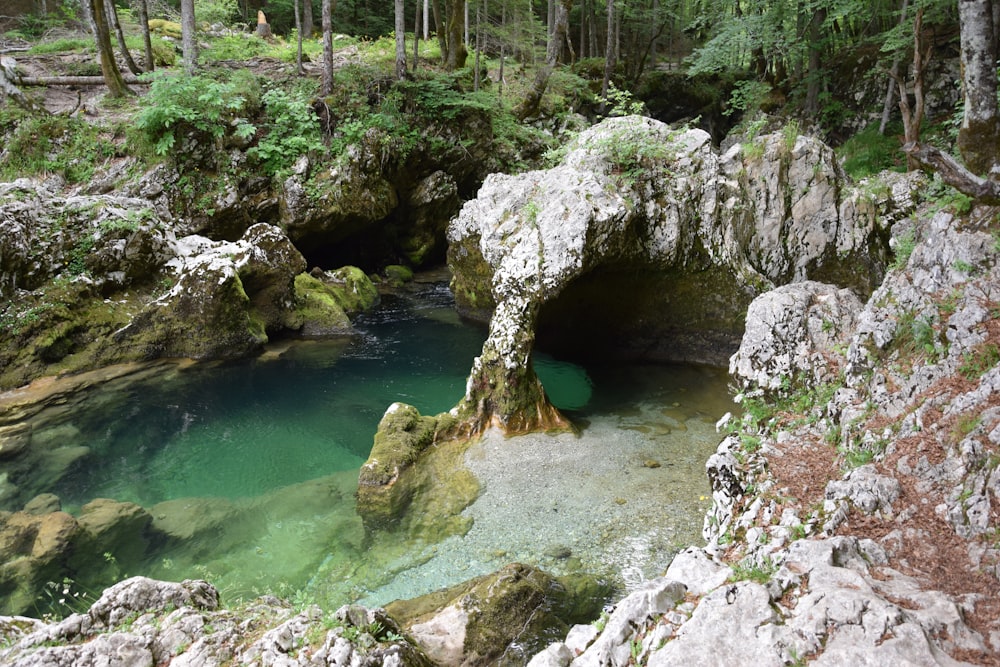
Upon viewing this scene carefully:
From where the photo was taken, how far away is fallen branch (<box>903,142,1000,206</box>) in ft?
21.3

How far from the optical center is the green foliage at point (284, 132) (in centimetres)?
1881

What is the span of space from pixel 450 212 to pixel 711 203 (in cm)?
1306

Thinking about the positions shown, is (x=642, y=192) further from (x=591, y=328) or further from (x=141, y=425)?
(x=141, y=425)

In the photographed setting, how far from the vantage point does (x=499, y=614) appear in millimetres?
5695

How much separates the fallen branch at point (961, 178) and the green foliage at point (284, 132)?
17393 mm

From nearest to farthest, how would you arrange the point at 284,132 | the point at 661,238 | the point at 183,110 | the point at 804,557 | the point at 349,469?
1. the point at 804,557
2. the point at 349,469
3. the point at 661,238
4. the point at 183,110
5. the point at 284,132

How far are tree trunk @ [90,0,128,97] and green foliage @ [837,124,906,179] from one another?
76.8ft

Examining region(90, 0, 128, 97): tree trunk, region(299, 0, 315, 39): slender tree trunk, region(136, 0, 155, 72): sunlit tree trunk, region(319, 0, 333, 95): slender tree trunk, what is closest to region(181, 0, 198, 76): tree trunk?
region(90, 0, 128, 97): tree trunk

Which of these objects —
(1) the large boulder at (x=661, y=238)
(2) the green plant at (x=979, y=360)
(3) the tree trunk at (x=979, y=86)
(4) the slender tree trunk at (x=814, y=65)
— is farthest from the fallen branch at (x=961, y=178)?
(4) the slender tree trunk at (x=814, y=65)

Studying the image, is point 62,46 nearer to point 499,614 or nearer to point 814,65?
point 499,614

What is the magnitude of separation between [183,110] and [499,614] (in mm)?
17784

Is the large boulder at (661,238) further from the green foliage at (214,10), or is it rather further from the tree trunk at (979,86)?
the green foliage at (214,10)

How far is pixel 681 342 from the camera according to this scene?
13.9m

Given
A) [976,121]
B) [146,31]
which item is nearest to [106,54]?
[146,31]
